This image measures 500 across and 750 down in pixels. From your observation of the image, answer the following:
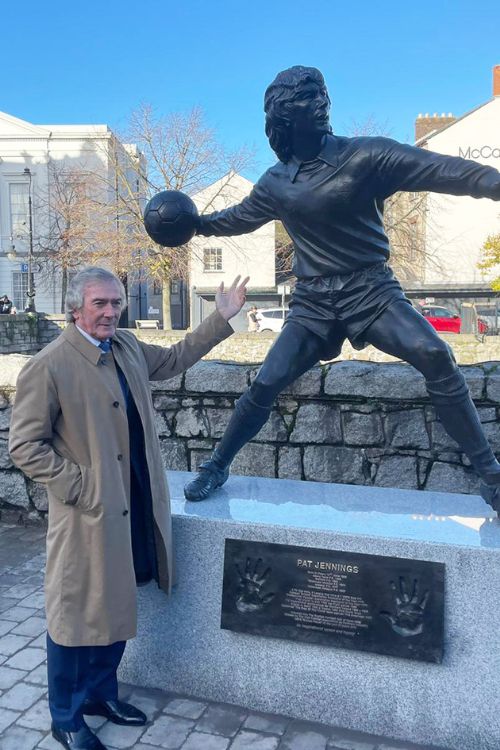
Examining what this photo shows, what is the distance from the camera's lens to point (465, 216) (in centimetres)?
3031

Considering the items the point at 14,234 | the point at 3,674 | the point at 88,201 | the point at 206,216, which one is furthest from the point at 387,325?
the point at 14,234

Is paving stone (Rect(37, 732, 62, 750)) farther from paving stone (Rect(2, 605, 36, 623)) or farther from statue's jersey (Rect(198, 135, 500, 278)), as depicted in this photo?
statue's jersey (Rect(198, 135, 500, 278))

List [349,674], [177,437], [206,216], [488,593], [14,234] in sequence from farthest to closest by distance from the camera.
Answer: [14,234] → [177,437] → [206,216] → [349,674] → [488,593]

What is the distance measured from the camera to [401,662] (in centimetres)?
264

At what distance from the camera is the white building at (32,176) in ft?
107

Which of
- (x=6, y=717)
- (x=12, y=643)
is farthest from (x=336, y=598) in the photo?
(x=12, y=643)

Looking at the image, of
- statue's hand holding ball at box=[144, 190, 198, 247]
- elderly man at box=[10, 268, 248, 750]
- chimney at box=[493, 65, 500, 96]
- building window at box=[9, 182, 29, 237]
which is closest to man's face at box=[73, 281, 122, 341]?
elderly man at box=[10, 268, 248, 750]

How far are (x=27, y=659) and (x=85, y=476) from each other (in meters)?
1.50

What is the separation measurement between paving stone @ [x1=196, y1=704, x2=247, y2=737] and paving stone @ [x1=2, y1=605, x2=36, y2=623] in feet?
4.81

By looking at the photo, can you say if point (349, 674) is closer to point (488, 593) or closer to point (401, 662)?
point (401, 662)

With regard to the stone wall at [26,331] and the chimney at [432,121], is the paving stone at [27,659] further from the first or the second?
the chimney at [432,121]

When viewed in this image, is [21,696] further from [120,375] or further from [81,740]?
[120,375]

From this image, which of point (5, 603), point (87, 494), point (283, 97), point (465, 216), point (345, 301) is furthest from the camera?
point (465, 216)

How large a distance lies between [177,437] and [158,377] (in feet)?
7.07
